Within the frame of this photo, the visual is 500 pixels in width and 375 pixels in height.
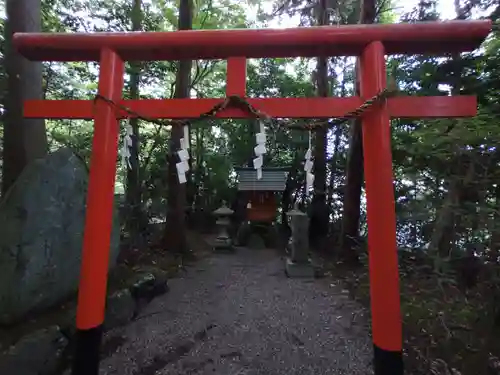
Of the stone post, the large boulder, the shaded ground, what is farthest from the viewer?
the stone post

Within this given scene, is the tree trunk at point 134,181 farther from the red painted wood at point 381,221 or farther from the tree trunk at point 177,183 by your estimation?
the red painted wood at point 381,221

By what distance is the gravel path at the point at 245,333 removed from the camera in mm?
3420

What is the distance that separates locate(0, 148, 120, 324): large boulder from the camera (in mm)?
3039

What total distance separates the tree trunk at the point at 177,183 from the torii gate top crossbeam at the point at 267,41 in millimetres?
4540

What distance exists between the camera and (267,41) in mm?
2570

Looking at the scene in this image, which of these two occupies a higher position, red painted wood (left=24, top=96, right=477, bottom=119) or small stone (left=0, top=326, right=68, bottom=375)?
red painted wood (left=24, top=96, right=477, bottom=119)

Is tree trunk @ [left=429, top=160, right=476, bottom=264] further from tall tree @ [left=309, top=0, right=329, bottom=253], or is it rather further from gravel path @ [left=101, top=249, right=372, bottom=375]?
tall tree @ [left=309, top=0, right=329, bottom=253]

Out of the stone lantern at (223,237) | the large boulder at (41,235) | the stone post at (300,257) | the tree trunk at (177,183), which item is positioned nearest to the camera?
the large boulder at (41,235)

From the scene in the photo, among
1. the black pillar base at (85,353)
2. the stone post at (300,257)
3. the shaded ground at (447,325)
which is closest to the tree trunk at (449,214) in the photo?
the shaded ground at (447,325)

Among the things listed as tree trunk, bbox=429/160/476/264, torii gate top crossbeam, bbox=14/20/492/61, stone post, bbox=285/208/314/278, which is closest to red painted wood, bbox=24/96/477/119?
torii gate top crossbeam, bbox=14/20/492/61

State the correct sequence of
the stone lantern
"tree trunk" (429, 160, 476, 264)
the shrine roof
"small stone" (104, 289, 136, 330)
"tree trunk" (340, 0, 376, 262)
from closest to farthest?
"tree trunk" (429, 160, 476, 264) → "small stone" (104, 289, 136, 330) → "tree trunk" (340, 0, 376, 262) → the stone lantern → the shrine roof

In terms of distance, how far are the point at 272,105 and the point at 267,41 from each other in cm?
52

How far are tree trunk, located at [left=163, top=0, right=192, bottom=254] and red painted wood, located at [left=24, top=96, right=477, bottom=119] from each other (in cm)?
446

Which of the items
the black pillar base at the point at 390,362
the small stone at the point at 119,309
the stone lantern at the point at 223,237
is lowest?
the small stone at the point at 119,309
